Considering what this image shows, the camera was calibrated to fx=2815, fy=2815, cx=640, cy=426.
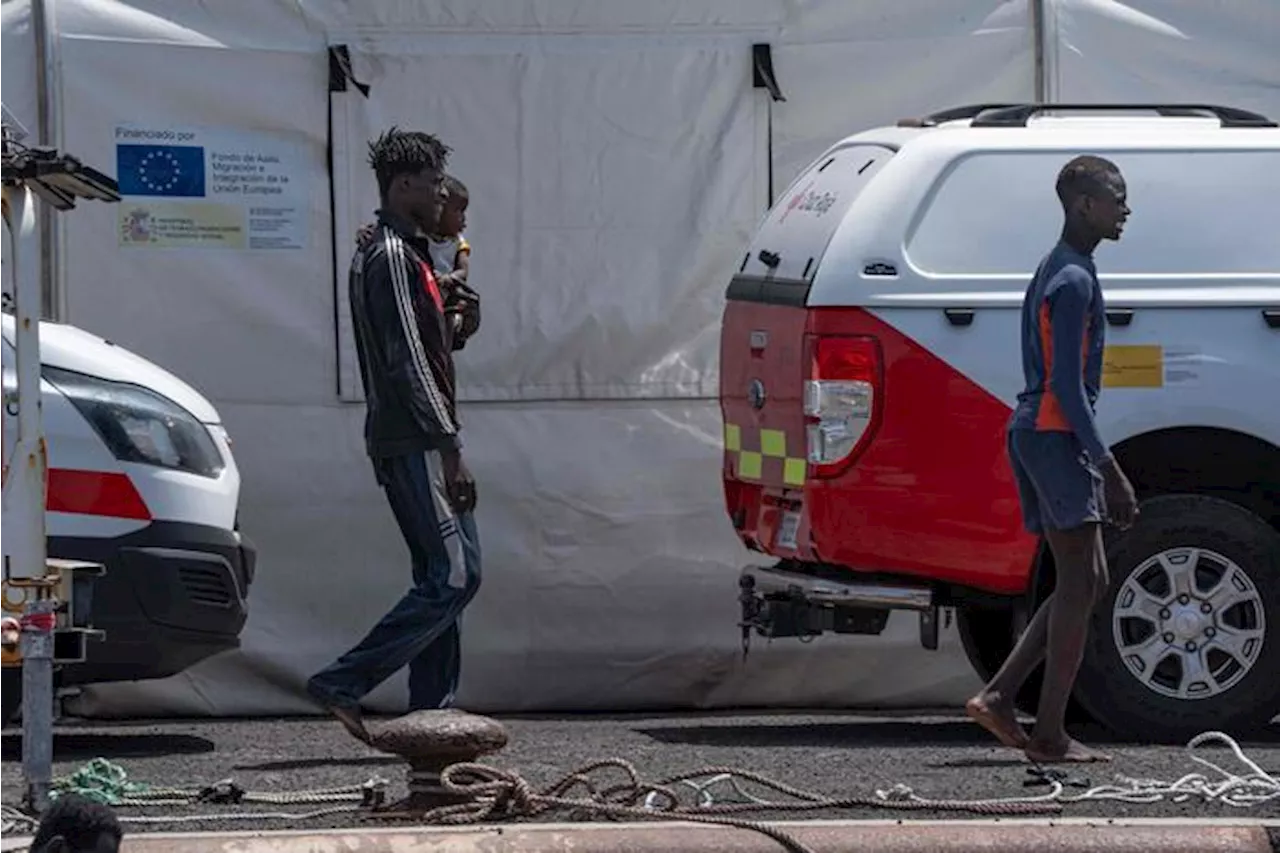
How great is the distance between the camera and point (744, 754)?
915 cm

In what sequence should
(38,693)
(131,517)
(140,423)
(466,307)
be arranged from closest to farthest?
(38,693), (131,517), (140,423), (466,307)

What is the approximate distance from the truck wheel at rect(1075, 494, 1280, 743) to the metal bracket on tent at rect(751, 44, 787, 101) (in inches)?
114

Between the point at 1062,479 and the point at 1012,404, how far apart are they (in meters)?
0.99

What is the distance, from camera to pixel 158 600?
356 inches

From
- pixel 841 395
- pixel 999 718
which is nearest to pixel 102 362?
pixel 841 395

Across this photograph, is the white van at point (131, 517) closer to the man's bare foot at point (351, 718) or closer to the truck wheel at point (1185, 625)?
the man's bare foot at point (351, 718)

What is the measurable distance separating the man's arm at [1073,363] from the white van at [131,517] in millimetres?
2895

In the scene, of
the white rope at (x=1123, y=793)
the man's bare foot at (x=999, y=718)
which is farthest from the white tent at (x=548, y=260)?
the white rope at (x=1123, y=793)

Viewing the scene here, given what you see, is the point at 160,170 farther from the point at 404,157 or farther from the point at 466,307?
the point at 404,157

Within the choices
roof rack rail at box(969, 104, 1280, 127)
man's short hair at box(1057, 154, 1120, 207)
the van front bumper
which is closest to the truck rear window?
roof rack rail at box(969, 104, 1280, 127)

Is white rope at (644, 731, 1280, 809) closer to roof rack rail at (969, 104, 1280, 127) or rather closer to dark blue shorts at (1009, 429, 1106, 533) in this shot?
dark blue shorts at (1009, 429, 1106, 533)

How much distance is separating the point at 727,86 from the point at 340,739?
3149mm

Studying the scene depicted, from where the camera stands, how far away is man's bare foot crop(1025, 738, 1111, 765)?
8164 millimetres

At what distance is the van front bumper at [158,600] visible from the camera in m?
9.01
